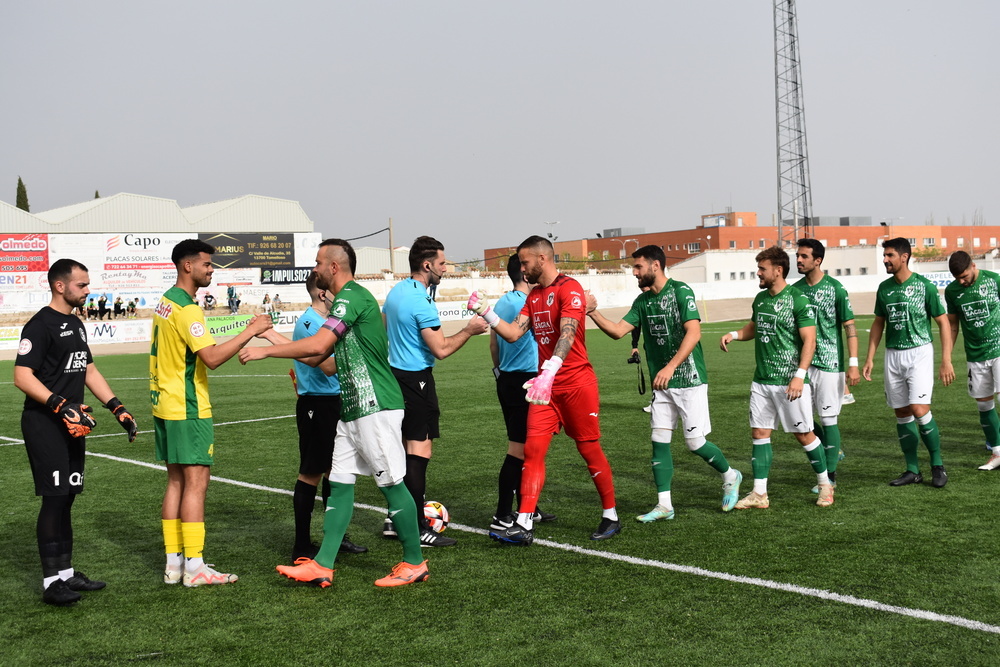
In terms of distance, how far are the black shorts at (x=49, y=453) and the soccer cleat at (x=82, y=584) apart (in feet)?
2.01

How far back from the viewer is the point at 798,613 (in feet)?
16.7

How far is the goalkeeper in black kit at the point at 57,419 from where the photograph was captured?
5.68 meters

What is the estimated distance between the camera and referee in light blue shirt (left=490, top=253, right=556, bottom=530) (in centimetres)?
724

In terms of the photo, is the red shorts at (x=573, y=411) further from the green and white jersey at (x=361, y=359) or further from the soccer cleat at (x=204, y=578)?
the soccer cleat at (x=204, y=578)

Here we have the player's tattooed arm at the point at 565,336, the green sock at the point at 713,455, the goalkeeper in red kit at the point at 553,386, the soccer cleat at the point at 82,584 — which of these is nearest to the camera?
Answer: the soccer cleat at the point at 82,584

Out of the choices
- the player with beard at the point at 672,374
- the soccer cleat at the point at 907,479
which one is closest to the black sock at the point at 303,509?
the player with beard at the point at 672,374

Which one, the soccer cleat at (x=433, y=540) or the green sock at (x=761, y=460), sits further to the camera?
the green sock at (x=761, y=460)

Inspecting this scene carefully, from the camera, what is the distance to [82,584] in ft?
19.5

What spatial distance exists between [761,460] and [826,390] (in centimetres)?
113

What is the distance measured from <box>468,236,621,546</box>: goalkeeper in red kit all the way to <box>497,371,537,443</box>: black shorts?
0.52 meters

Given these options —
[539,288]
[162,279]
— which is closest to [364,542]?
[539,288]

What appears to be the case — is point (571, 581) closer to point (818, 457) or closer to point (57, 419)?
point (818, 457)

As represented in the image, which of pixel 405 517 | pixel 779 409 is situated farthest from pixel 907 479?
pixel 405 517

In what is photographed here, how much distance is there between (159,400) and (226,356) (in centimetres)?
60
